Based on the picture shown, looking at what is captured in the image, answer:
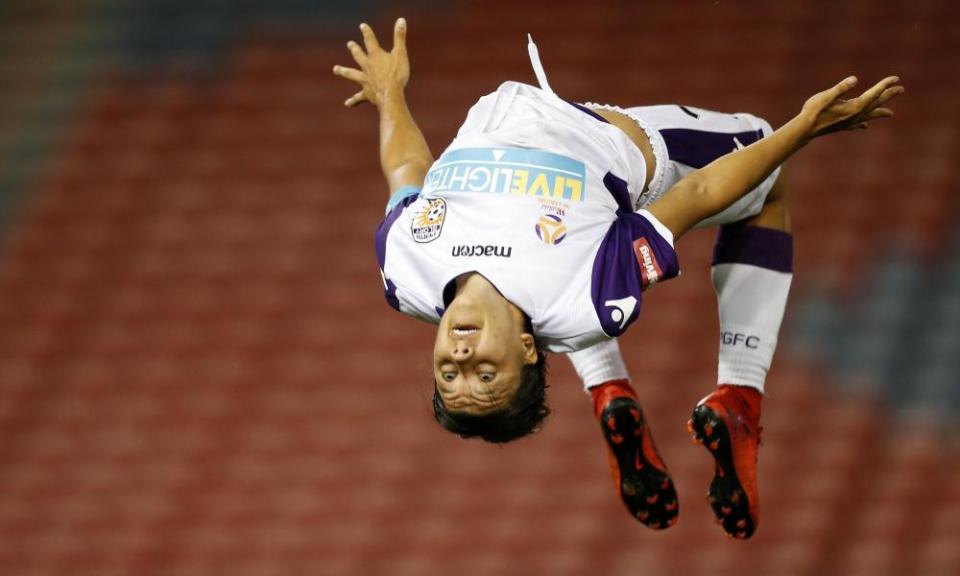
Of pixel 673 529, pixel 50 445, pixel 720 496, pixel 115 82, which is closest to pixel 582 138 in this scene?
pixel 720 496

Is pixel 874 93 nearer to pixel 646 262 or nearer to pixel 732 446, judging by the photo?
pixel 646 262

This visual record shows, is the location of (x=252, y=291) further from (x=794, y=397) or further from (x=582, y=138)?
(x=582, y=138)

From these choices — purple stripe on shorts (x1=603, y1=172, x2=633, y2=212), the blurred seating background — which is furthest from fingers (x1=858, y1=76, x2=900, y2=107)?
the blurred seating background

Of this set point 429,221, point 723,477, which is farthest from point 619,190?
point 723,477

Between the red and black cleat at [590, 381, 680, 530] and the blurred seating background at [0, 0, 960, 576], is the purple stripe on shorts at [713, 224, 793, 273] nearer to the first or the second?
the red and black cleat at [590, 381, 680, 530]

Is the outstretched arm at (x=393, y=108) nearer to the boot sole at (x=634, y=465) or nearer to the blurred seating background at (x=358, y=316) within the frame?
the boot sole at (x=634, y=465)

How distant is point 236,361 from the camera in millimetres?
4242

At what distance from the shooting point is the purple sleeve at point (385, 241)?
1.92 m

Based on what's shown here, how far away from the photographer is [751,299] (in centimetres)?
225

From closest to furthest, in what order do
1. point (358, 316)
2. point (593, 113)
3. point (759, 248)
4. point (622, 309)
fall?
point (622, 309) → point (593, 113) → point (759, 248) → point (358, 316)

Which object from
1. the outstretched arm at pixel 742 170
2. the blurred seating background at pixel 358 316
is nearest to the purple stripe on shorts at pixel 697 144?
the outstretched arm at pixel 742 170

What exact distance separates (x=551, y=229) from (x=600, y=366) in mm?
535

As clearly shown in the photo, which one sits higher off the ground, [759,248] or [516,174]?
[759,248]

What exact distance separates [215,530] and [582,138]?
241 cm
